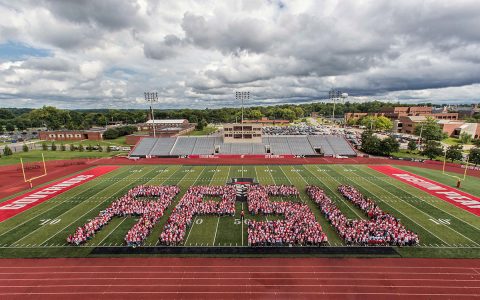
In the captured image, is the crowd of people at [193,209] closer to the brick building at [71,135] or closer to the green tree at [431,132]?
the green tree at [431,132]

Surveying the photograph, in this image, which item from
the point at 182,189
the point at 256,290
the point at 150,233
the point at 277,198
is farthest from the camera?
the point at 182,189

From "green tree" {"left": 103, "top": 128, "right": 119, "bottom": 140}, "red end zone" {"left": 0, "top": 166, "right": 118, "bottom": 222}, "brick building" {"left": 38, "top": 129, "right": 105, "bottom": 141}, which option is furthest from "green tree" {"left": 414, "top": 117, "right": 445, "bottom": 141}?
"brick building" {"left": 38, "top": 129, "right": 105, "bottom": 141}

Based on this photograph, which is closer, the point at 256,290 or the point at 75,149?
the point at 256,290

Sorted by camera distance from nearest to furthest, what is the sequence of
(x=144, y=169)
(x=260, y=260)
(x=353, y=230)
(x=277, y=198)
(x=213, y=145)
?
(x=260, y=260) → (x=353, y=230) → (x=277, y=198) → (x=144, y=169) → (x=213, y=145)

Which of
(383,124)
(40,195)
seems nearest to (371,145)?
(383,124)

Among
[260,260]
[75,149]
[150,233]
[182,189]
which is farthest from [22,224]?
[75,149]

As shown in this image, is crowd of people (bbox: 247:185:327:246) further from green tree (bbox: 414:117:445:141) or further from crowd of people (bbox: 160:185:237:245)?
green tree (bbox: 414:117:445:141)

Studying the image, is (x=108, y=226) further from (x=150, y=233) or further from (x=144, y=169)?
(x=144, y=169)
